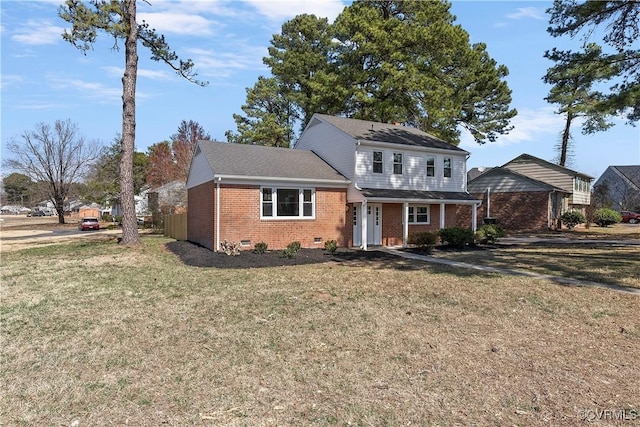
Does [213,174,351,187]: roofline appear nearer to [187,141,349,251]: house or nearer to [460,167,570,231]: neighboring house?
[187,141,349,251]: house

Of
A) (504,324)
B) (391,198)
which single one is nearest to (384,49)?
(391,198)

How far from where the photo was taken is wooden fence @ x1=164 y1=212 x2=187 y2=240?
21.6 meters

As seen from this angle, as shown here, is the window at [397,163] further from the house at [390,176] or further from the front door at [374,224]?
the front door at [374,224]

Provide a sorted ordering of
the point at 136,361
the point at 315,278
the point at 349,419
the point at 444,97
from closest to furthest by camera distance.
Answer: the point at 349,419, the point at 136,361, the point at 315,278, the point at 444,97

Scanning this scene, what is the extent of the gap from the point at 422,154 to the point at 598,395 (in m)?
17.3

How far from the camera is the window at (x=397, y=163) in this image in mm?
19625

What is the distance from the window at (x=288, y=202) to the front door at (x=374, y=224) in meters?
3.39

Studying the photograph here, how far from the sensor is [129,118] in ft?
54.3

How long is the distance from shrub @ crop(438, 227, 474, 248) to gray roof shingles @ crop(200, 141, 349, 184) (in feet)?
17.1

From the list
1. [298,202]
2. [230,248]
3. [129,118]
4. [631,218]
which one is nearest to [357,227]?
[298,202]

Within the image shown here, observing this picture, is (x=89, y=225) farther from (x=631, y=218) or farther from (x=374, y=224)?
(x=631, y=218)

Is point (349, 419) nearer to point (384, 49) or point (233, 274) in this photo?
point (233, 274)

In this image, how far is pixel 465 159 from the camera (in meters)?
21.8

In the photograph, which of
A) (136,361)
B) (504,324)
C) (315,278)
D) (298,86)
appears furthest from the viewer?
(298,86)
